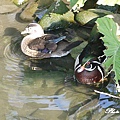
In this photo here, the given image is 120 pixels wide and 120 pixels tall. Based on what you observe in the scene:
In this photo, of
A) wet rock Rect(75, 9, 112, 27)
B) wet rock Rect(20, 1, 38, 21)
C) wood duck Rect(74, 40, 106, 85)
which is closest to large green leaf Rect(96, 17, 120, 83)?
wood duck Rect(74, 40, 106, 85)

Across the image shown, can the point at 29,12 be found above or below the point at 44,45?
above

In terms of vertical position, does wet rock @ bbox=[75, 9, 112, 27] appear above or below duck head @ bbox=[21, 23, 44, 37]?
above

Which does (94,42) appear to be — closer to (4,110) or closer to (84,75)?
(84,75)

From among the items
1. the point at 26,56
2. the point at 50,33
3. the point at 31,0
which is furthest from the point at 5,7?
the point at 26,56

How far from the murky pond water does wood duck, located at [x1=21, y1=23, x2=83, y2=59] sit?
0.10 m

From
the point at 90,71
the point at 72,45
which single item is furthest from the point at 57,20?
the point at 90,71

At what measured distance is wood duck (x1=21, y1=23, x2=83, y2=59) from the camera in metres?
5.84

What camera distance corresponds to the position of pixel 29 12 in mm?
6852

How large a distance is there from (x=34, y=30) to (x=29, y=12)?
0.92 m

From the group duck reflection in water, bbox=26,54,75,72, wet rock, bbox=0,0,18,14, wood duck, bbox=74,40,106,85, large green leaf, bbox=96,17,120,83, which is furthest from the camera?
wet rock, bbox=0,0,18,14

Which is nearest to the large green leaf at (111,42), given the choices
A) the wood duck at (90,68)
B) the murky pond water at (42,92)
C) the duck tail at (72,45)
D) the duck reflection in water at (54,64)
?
the murky pond water at (42,92)

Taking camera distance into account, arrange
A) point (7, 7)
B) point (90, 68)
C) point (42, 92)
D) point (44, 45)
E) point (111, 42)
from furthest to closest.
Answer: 1. point (7, 7)
2. point (44, 45)
3. point (90, 68)
4. point (42, 92)
5. point (111, 42)

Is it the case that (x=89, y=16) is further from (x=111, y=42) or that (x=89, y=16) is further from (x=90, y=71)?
(x=111, y=42)

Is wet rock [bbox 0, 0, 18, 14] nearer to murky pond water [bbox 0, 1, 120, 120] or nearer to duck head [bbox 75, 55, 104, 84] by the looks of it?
murky pond water [bbox 0, 1, 120, 120]
